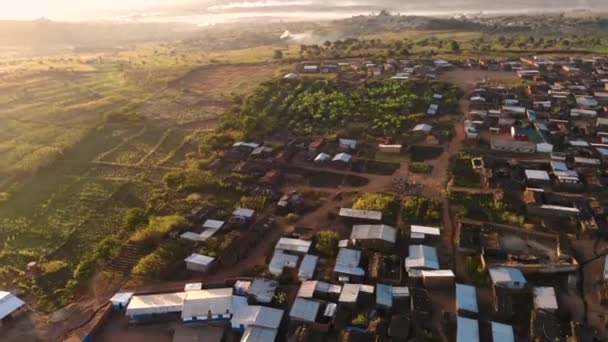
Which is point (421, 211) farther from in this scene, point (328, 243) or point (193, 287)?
point (193, 287)

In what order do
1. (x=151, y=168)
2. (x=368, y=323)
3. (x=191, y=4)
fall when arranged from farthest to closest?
(x=191, y=4) < (x=151, y=168) < (x=368, y=323)

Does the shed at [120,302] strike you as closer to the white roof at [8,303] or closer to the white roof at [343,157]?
the white roof at [8,303]

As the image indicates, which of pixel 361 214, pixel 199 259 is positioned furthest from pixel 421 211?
pixel 199 259

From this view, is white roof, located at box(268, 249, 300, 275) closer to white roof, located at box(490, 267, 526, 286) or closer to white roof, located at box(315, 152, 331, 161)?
white roof, located at box(490, 267, 526, 286)

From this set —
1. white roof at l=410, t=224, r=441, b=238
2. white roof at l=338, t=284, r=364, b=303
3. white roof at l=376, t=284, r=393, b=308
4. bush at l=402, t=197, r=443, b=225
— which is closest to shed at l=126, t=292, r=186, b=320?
white roof at l=338, t=284, r=364, b=303

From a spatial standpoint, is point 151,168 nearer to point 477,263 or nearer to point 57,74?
point 477,263

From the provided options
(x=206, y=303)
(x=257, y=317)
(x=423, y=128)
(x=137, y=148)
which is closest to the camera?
(x=257, y=317)

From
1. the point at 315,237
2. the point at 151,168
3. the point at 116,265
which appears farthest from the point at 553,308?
the point at 151,168
